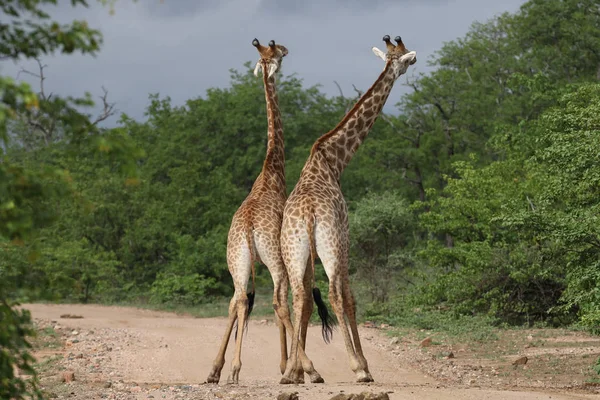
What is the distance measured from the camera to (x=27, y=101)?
371 centimetres

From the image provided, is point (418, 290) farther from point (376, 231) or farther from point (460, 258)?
point (376, 231)

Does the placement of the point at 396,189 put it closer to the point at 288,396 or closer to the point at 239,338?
the point at 239,338

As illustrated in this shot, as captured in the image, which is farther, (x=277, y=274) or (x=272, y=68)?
(x=272, y=68)

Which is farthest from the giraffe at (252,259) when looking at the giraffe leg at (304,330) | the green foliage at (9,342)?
the green foliage at (9,342)

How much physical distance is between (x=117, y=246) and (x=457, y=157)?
11468 mm

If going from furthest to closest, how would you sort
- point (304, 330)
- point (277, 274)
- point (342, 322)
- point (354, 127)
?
point (354, 127) → point (277, 274) → point (304, 330) → point (342, 322)

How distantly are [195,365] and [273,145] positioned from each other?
318cm

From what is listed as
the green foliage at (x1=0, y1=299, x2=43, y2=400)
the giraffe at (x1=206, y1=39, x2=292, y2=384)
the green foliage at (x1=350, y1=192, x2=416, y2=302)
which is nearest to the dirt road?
the giraffe at (x1=206, y1=39, x2=292, y2=384)

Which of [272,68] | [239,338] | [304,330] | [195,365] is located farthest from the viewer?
[195,365]

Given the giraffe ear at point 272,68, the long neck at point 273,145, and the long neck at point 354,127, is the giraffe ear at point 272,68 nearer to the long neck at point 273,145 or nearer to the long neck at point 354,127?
the long neck at point 273,145

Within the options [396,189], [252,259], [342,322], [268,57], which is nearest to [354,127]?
[268,57]

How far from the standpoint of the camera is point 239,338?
9211mm

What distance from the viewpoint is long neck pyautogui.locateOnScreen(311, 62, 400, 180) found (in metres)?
10.4

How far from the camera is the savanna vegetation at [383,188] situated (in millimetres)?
4328
